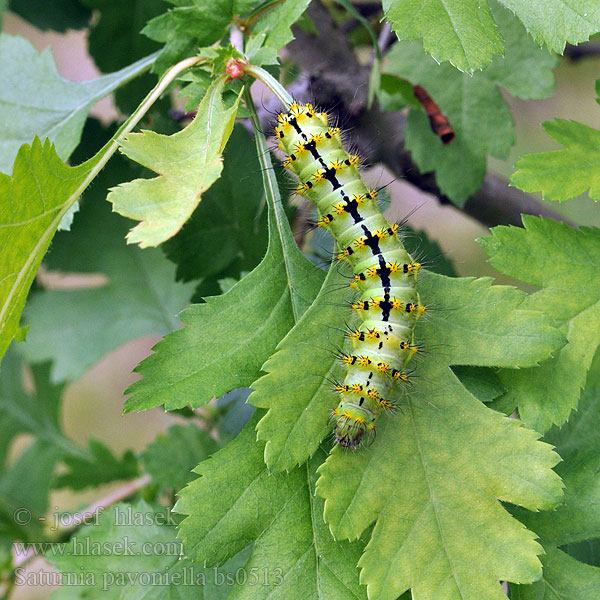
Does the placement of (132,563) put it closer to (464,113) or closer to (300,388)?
(300,388)

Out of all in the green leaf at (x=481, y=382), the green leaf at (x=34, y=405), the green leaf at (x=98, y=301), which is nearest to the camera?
the green leaf at (x=481, y=382)

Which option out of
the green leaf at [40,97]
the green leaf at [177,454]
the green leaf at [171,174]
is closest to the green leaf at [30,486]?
the green leaf at [177,454]

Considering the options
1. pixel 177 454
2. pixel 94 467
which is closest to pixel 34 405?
pixel 94 467

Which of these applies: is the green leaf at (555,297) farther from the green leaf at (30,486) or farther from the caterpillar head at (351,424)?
the green leaf at (30,486)

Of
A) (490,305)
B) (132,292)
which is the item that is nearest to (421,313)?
(490,305)

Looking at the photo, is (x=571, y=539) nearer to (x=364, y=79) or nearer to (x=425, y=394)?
(x=425, y=394)

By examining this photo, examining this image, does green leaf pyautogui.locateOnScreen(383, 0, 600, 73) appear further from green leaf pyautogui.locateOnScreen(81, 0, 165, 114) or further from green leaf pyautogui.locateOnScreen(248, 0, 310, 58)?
green leaf pyautogui.locateOnScreen(81, 0, 165, 114)
